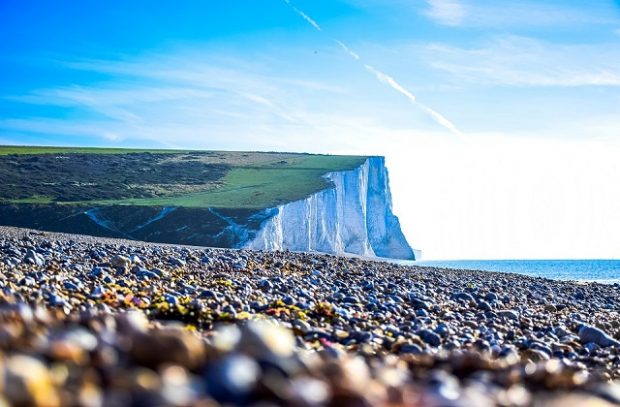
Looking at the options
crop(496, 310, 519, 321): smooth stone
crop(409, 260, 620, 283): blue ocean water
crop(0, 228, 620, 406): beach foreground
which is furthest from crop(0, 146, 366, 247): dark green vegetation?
crop(496, 310, 519, 321): smooth stone

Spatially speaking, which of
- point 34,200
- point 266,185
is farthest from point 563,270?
point 34,200

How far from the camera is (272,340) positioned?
294 cm

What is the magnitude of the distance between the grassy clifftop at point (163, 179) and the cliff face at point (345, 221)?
122 centimetres

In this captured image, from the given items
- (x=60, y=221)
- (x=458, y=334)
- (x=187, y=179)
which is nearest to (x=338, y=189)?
(x=187, y=179)

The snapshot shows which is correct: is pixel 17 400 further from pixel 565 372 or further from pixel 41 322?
pixel 565 372

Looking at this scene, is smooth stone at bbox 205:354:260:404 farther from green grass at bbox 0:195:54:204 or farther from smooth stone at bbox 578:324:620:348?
green grass at bbox 0:195:54:204

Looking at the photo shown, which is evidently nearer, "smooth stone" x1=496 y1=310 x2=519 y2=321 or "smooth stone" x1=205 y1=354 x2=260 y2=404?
"smooth stone" x1=205 y1=354 x2=260 y2=404

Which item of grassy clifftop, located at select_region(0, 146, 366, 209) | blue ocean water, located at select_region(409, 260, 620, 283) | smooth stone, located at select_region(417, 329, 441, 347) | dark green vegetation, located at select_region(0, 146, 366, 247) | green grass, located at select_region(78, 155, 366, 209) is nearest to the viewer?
smooth stone, located at select_region(417, 329, 441, 347)

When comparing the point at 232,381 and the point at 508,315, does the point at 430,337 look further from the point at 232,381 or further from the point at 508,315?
the point at 232,381

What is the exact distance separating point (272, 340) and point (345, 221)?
61.9 meters

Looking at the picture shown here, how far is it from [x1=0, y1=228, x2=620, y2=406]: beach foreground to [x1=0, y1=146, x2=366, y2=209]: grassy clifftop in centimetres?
3560

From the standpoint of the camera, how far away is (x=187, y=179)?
62.8 metres

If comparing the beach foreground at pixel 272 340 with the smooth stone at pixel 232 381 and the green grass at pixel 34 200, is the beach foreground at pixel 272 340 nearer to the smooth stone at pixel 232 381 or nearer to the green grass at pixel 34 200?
the smooth stone at pixel 232 381

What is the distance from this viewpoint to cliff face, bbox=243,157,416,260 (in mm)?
53094
